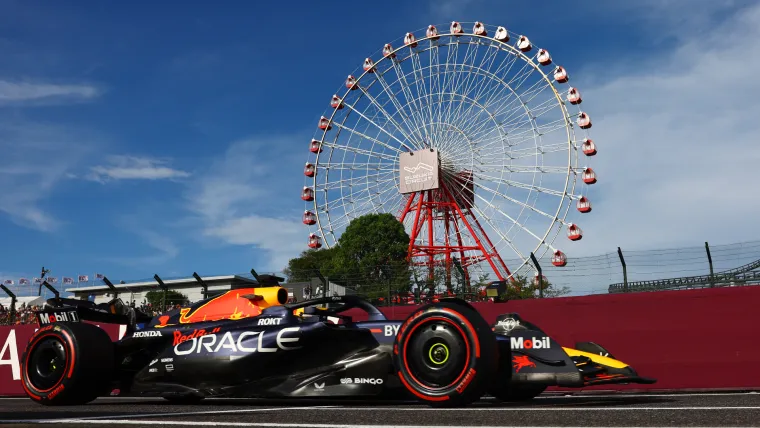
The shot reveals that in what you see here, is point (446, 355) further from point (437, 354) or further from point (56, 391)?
point (56, 391)

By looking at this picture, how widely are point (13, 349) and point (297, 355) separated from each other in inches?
421

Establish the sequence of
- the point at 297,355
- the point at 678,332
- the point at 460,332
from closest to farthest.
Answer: the point at 460,332
the point at 297,355
the point at 678,332

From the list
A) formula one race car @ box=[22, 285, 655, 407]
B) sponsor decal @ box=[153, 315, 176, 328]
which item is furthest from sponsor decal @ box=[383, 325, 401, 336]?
sponsor decal @ box=[153, 315, 176, 328]

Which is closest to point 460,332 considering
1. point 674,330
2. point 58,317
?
point 58,317

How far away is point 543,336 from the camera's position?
605 centimetres

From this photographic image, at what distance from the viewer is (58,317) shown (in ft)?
26.3

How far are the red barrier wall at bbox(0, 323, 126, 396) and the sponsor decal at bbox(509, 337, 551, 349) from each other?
10071mm

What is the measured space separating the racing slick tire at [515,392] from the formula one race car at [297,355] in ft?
0.04

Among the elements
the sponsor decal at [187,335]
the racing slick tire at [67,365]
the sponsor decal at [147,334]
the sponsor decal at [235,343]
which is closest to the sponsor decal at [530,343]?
the sponsor decal at [235,343]

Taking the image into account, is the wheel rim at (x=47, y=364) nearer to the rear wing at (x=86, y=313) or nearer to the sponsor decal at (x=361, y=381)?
the rear wing at (x=86, y=313)

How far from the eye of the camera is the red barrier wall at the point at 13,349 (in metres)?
13.9

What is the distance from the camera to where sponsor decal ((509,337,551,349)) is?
5.96 m

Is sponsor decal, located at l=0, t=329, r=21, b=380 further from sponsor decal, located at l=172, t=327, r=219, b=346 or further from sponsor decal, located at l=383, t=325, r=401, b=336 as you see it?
sponsor decal, located at l=383, t=325, r=401, b=336

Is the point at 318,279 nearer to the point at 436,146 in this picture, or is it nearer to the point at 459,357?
the point at 459,357
